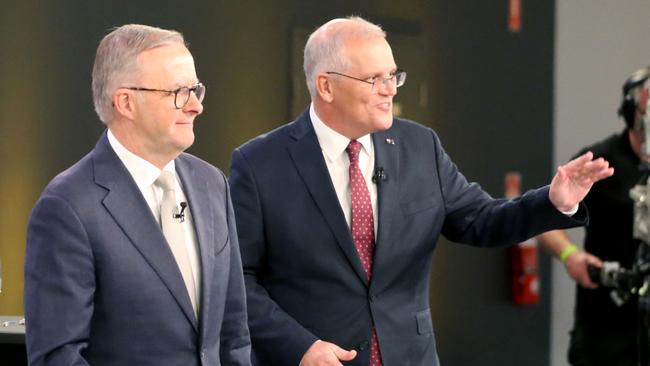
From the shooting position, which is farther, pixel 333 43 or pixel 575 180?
pixel 333 43

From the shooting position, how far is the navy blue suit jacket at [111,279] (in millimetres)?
2494

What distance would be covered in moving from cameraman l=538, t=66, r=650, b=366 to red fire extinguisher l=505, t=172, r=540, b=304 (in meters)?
1.33

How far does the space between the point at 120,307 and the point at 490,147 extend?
391cm

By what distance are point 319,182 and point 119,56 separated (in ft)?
3.19

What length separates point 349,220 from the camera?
3465 millimetres

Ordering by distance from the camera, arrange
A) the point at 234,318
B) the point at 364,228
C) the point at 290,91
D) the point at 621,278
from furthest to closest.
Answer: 1. the point at 290,91
2. the point at 621,278
3. the point at 364,228
4. the point at 234,318

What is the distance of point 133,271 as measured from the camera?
2.57 metres

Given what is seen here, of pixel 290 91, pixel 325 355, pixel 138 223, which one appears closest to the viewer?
Answer: pixel 138 223

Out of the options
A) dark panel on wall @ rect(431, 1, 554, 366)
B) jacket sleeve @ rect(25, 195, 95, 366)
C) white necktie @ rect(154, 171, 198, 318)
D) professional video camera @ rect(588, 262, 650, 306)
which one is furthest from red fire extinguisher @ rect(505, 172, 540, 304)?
jacket sleeve @ rect(25, 195, 95, 366)

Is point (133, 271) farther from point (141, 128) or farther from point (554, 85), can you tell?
point (554, 85)

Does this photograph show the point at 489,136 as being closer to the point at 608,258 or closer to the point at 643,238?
the point at 608,258

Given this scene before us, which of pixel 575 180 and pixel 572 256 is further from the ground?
pixel 575 180

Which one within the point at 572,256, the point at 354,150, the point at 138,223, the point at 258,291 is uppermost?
the point at 138,223

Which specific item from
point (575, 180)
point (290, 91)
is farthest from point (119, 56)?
point (290, 91)
